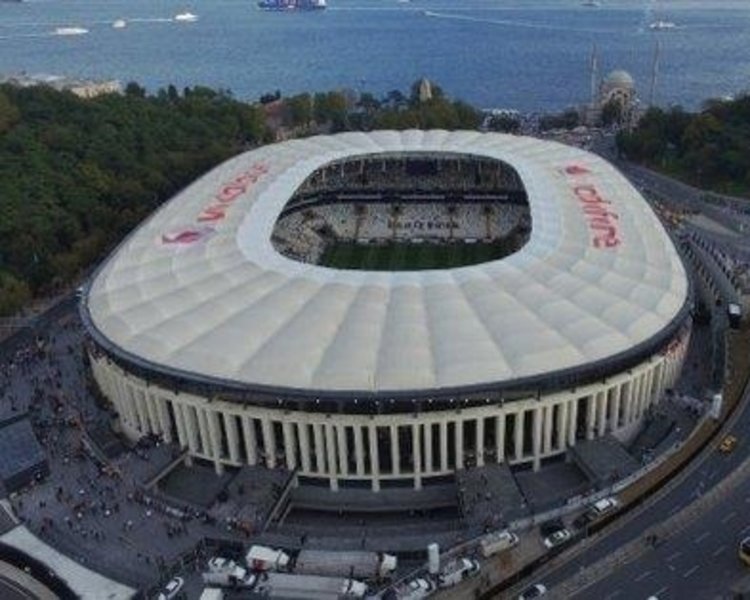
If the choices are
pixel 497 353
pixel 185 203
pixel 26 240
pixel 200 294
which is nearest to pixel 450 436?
pixel 497 353

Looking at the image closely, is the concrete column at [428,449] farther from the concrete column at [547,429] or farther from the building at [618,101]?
the building at [618,101]

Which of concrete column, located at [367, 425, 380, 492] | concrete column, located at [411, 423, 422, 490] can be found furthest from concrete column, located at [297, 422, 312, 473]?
concrete column, located at [411, 423, 422, 490]

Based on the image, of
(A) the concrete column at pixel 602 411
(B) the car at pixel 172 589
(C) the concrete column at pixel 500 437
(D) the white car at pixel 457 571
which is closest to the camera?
(D) the white car at pixel 457 571

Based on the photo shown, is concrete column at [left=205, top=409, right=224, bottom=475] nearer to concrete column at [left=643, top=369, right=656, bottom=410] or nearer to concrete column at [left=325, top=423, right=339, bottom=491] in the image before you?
concrete column at [left=325, top=423, right=339, bottom=491]

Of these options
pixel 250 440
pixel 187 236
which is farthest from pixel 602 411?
pixel 187 236

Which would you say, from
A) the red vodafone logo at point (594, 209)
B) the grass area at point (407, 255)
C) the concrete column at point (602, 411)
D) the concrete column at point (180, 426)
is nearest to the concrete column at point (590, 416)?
the concrete column at point (602, 411)

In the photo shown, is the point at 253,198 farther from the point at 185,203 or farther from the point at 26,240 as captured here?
the point at 26,240
